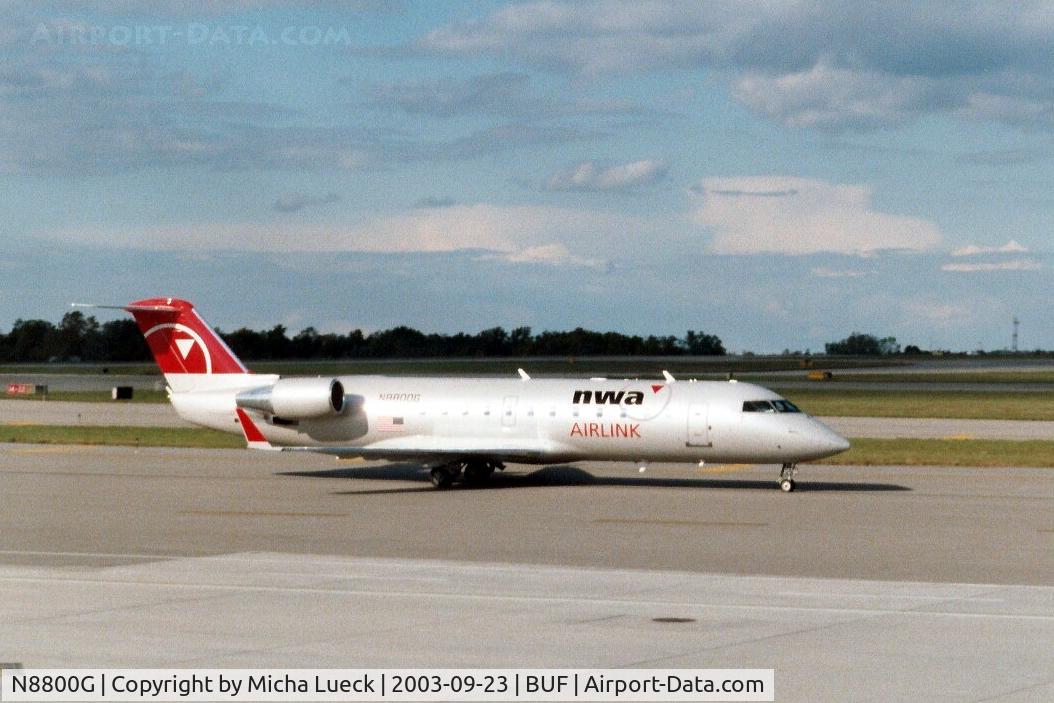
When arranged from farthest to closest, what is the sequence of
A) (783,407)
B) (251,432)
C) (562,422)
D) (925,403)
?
(925,403) → (251,432) → (562,422) → (783,407)

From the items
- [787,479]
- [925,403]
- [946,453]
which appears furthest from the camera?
[925,403]

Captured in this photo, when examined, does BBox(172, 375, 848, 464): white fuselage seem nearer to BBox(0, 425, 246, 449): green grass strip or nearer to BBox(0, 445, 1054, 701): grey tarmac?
BBox(0, 445, 1054, 701): grey tarmac

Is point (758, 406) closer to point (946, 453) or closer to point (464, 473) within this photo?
point (464, 473)

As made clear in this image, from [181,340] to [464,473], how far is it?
32.8 feet

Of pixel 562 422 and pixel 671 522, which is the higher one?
pixel 562 422

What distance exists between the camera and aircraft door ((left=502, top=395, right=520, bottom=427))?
125 feet

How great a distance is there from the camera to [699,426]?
36.1m

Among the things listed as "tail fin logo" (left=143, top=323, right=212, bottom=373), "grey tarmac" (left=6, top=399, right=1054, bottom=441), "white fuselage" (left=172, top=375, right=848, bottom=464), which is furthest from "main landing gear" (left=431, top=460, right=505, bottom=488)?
"grey tarmac" (left=6, top=399, right=1054, bottom=441)

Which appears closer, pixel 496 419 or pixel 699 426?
pixel 699 426

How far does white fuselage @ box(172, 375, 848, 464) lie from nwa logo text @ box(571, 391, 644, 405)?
0.08 feet

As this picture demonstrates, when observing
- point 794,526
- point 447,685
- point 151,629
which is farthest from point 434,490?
point 447,685

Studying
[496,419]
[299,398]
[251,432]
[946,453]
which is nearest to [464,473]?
[496,419]
